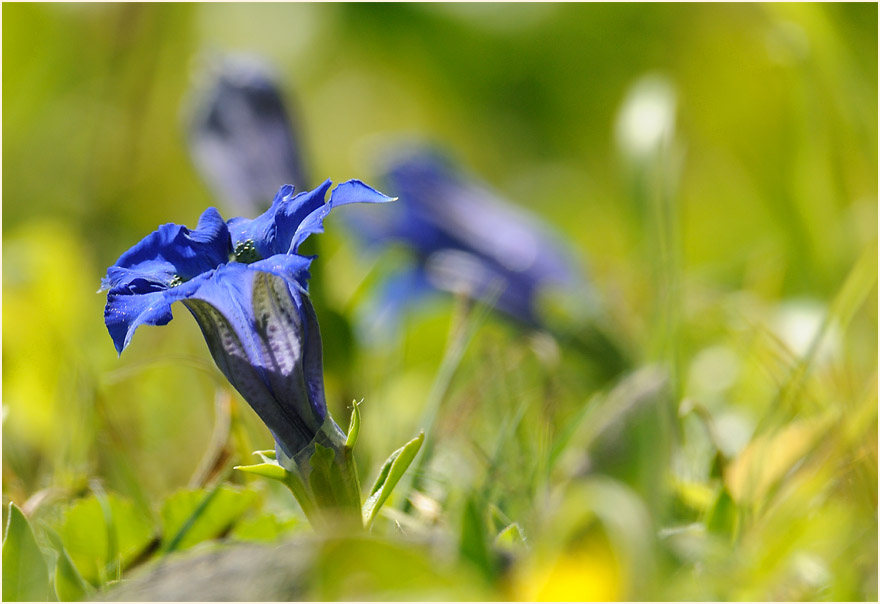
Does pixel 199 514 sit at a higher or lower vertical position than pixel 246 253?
Result: lower

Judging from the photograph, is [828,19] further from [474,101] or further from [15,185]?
[15,185]

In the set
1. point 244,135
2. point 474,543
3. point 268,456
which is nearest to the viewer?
point 474,543

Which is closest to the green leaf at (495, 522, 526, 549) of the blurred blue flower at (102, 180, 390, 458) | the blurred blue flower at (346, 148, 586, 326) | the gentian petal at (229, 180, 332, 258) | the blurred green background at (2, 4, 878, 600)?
the blurred green background at (2, 4, 878, 600)

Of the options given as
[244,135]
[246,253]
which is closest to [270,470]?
[246,253]

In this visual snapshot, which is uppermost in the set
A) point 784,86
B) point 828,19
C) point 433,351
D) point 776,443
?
point 828,19

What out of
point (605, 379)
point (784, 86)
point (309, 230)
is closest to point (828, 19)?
point (605, 379)

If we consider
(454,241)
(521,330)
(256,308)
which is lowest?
(521,330)

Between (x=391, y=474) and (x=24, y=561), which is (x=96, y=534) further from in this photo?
(x=391, y=474)
